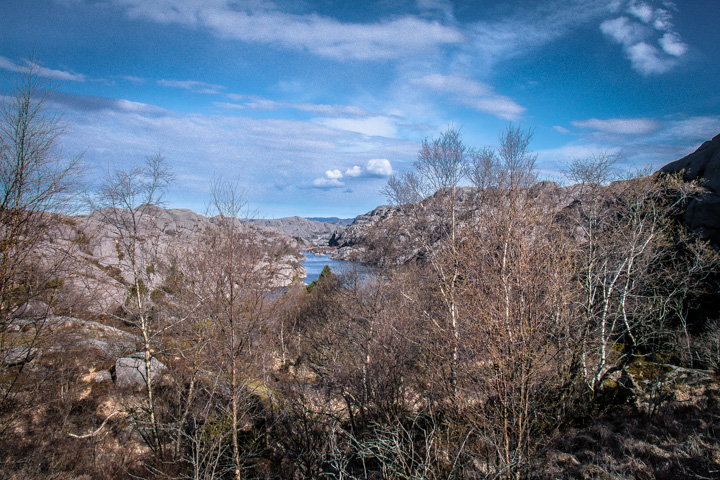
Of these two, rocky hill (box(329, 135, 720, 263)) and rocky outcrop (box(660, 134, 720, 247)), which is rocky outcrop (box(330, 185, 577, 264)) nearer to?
rocky hill (box(329, 135, 720, 263))

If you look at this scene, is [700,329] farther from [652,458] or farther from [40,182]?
[40,182]

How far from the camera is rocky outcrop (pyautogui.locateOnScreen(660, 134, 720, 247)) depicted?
25.1m

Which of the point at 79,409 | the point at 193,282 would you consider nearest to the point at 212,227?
the point at 193,282

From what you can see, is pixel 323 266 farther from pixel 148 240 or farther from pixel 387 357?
pixel 387 357

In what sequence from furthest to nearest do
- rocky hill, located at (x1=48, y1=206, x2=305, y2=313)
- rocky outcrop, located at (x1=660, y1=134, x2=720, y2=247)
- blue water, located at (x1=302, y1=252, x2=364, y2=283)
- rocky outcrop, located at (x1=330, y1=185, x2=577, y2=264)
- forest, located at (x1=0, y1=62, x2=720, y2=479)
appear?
1. blue water, located at (x1=302, y1=252, x2=364, y2=283)
2. rocky outcrop, located at (x1=660, y1=134, x2=720, y2=247)
3. rocky outcrop, located at (x1=330, y1=185, x2=577, y2=264)
4. rocky hill, located at (x1=48, y1=206, x2=305, y2=313)
5. forest, located at (x1=0, y1=62, x2=720, y2=479)

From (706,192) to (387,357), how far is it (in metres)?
28.3

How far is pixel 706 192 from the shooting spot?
994 inches

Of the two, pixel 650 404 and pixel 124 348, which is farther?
pixel 124 348

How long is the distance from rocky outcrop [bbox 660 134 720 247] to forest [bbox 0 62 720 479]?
1076 millimetres

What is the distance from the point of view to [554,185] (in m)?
24.4

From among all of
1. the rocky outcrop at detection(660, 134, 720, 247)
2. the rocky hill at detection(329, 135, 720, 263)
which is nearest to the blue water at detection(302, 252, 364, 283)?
the rocky hill at detection(329, 135, 720, 263)

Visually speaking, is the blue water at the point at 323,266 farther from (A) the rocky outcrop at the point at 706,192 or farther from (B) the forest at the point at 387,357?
(A) the rocky outcrop at the point at 706,192

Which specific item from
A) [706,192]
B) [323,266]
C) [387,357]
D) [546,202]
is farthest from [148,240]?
[323,266]

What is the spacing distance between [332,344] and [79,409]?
50.1ft
